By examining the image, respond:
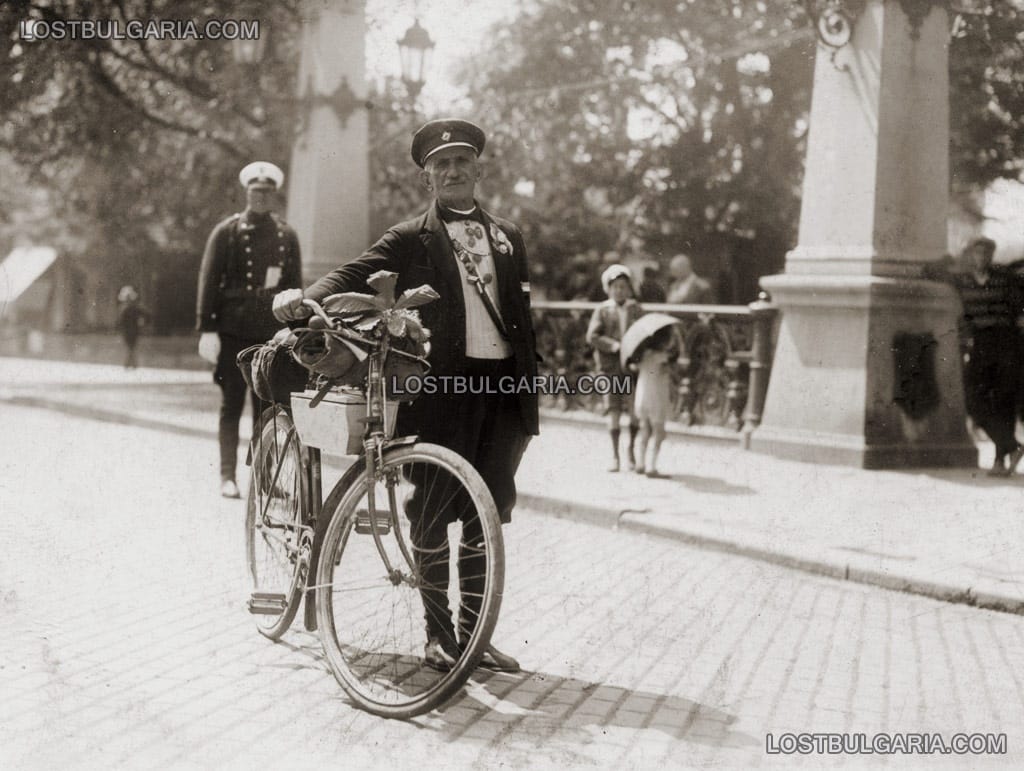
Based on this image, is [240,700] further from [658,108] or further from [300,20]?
[658,108]

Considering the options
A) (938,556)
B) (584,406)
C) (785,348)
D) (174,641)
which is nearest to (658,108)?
(584,406)

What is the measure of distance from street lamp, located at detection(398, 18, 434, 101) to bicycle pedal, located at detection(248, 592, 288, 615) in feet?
30.1

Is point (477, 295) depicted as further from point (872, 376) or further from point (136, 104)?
point (136, 104)

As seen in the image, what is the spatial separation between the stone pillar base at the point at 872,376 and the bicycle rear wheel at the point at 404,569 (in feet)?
21.7

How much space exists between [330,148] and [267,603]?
9.82m

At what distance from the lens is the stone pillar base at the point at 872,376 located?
10.5 metres

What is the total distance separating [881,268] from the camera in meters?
10.7

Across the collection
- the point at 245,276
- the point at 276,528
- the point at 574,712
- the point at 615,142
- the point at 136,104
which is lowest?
the point at 574,712

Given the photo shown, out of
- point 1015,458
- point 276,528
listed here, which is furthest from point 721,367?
point 276,528

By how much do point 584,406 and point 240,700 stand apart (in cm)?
1067

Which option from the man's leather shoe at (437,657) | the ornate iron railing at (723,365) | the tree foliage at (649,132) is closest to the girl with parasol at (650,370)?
the ornate iron railing at (723,365)

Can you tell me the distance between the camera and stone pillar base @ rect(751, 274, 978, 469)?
1053cm

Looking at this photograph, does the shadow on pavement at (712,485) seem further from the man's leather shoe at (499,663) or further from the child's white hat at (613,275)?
the man's leather shoe at (499,663)

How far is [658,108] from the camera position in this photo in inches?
827
